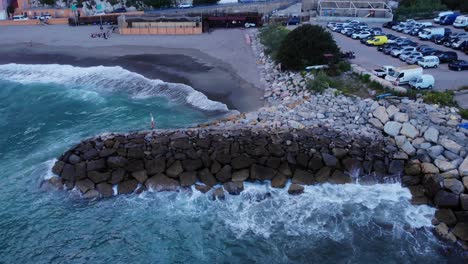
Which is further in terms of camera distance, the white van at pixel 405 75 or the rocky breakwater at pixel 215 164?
the white van at pixel 405 75

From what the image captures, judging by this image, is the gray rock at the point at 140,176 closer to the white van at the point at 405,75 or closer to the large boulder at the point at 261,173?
the large boulder at the point at 261,173

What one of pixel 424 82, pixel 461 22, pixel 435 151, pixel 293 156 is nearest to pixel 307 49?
pixel 424 82

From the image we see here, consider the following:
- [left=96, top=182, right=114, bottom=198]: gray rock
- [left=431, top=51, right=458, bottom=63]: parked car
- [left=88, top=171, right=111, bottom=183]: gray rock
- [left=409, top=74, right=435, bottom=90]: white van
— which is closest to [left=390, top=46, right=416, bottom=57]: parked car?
[left=431, top=51, right=458, bottom=63]: parked car

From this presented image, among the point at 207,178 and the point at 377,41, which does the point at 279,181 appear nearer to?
the point at 207,178

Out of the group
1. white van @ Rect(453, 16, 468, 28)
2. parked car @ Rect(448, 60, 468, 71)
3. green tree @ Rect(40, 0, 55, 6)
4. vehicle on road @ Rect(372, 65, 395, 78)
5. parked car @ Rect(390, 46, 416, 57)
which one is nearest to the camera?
vehicle on road @ Rect(372, 65, 395, 78)

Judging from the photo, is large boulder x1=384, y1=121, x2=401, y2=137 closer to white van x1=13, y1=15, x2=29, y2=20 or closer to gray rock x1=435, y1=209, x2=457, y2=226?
gray rock x1=435, y1=209, x2=457, y2=226

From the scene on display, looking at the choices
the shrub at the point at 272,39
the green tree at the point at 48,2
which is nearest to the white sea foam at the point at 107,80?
the shrub at the point at 272,39

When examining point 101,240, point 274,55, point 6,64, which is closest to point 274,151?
point 101,240
